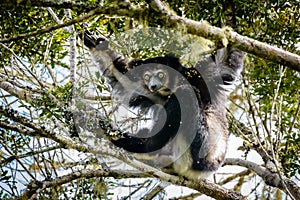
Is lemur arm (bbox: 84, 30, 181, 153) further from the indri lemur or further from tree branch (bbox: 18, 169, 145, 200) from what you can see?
tree branch (bbox: 18, 169, 145, 200)

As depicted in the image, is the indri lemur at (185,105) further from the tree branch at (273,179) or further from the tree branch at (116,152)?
the tree branch at (273,179)

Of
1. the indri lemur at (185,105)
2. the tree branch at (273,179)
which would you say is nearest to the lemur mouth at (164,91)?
the indri lemur at (185,105)

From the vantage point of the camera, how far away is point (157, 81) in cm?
470

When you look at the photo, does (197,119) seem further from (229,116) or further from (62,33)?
(62,33)

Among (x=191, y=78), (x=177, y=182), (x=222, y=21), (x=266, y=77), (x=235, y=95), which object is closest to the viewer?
(x=222, y=21)

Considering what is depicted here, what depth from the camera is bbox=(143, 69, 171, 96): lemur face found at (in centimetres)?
460

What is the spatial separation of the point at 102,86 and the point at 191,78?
0.87m

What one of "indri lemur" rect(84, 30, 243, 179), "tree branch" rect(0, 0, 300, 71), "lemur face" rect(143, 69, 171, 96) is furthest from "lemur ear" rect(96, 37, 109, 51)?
"tree branch" rect(0, 0, 300, 71)

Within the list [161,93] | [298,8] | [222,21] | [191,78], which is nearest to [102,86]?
[161,93]

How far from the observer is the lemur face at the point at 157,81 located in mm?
4602

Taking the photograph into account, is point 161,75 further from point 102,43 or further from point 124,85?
point 102,43

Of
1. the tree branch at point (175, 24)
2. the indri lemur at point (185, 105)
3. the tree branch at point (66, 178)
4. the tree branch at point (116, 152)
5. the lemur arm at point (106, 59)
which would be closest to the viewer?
the tree branch at point (175, 24)

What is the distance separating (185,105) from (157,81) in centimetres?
49

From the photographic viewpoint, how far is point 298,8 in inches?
162
